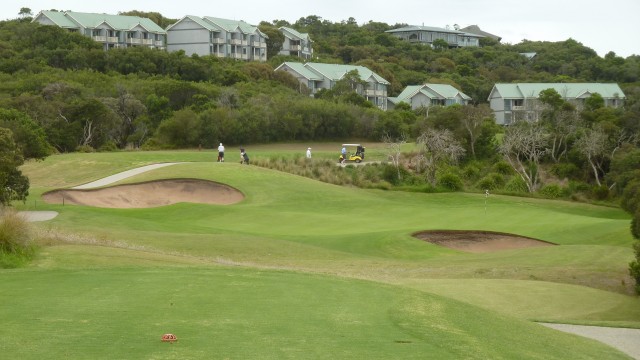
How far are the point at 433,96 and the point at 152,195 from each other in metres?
71.7

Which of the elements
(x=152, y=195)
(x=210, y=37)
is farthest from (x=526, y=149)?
(x=210, y=37)

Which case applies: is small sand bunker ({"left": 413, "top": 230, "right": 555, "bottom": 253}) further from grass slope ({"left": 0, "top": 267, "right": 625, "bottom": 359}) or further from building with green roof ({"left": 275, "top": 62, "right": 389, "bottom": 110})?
building with green roof ({"left": 275, "top": 62, "right": 389, "bottom": 110})

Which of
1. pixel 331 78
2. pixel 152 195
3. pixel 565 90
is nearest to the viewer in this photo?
pixel 152 195

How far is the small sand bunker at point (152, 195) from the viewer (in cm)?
4797

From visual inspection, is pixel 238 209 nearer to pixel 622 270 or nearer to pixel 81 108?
pixel 622 270

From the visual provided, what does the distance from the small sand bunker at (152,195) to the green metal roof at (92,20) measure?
75.2m

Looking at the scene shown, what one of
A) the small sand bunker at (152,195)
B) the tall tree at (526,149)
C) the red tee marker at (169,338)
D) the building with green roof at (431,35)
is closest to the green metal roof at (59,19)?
the tall tree at (526,149)

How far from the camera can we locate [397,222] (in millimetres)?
43594

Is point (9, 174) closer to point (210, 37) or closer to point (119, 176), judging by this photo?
point (119, 176)

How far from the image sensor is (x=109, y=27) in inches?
4843

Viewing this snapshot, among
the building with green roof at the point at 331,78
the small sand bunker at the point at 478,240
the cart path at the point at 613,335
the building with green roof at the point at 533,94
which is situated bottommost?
the small sand bunker at the point at 478,240

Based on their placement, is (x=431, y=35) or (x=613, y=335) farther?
(x=431, y=35)

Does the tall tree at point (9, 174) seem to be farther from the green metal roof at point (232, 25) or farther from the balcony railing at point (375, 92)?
the green metal roof at point (232, 25)

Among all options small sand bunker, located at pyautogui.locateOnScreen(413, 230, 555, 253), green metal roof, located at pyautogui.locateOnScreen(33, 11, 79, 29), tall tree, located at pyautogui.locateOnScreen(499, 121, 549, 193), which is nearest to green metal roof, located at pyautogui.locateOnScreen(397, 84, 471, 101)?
tall tree, located at pyautogui.locateOnScreen(499, 121, 549, 193)
